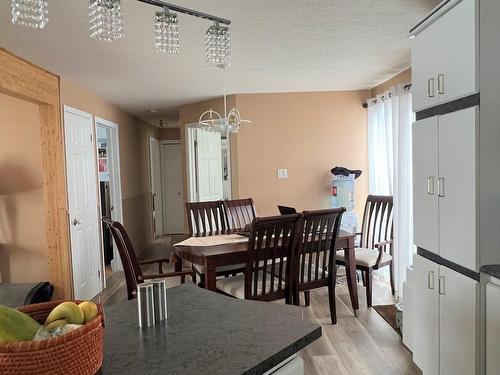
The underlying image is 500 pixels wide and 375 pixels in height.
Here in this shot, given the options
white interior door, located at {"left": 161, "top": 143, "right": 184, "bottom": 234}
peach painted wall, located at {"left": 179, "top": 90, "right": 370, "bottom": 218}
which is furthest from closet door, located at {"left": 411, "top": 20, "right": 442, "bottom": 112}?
white interior door, located at {"left": 161, "top": 143, "right": 184, "bottom": 234}

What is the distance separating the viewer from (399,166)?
152 inches

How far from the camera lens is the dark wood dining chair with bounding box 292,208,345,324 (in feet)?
9.78

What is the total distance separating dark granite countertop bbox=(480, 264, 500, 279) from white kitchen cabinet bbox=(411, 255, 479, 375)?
78 millimetres

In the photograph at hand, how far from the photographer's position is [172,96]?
5.00m

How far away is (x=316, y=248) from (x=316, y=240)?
0.07m

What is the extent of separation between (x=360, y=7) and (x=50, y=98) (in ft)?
9.15

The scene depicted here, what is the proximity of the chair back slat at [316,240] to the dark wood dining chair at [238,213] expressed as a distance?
1.14 metres

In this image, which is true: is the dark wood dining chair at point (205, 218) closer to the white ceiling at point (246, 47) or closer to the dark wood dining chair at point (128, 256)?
the dark wood dining chair at point (128, 256)

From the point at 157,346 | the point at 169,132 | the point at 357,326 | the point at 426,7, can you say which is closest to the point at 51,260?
the point at 357,326

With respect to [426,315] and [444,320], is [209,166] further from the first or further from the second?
[444,320]

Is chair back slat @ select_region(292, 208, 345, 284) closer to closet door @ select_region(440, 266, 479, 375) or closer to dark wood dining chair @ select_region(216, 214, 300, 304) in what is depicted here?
dark wood dining chair @ select_region(216, 214, 300, 304)

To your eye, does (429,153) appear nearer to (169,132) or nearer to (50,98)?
(50,98)

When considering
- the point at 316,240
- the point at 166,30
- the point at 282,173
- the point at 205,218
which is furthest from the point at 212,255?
the point at 282,173

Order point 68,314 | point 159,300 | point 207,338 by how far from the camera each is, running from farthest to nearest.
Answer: point 159,300 < point 207,338 < point 68,314
